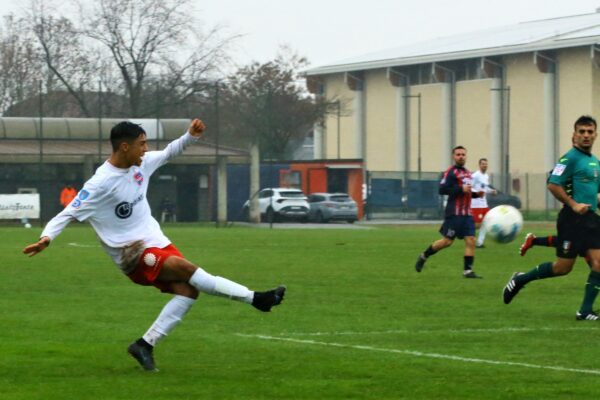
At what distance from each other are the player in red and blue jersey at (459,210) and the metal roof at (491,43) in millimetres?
58216

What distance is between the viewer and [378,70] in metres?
97.0

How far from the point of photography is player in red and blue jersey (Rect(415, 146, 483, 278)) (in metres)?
21.5

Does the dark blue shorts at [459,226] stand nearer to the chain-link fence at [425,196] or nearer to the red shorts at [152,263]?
the red shorts at [152,263]

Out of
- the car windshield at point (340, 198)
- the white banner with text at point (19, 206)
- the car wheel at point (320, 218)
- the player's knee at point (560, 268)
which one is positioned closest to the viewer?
the player's knee at point (560, 268)

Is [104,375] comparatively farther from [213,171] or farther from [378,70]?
[378,70]

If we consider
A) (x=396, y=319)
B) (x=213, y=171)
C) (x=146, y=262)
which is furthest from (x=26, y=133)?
(x=146, y=262)

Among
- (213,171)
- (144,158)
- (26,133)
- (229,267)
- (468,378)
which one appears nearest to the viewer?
(468,378)

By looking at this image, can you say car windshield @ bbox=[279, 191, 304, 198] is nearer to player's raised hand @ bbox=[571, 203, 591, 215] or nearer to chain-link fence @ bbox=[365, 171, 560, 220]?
chain-link fence @ bbox=[365, 171, 560, 220]

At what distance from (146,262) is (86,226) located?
4260 centimetres

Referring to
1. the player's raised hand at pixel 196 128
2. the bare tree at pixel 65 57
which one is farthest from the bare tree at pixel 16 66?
the player's raised hand at pixel 196 128

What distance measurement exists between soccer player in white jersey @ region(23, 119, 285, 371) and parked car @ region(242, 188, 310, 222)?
54.1 metres

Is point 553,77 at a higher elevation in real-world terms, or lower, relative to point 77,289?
higher

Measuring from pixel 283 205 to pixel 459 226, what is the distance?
43.9 metres

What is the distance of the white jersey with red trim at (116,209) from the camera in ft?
34.8
